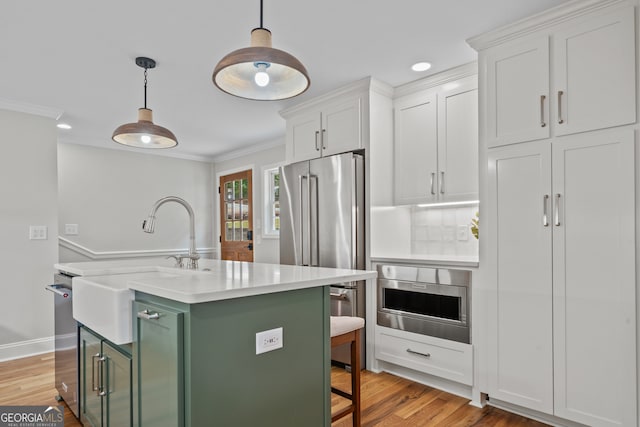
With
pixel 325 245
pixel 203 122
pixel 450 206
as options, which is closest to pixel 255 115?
pixel 203 122

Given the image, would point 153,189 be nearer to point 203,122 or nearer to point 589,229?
point 203,122

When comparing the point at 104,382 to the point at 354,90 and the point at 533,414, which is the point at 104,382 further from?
the point at 354,90

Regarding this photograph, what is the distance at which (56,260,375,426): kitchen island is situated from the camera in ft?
4.14

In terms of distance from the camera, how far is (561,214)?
7.02 ft

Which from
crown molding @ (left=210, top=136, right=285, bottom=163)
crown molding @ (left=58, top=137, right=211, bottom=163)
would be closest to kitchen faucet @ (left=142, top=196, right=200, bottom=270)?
crown molding @ (left=210, top=136, right=285, bottom=163)

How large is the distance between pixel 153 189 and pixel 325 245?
10.8ft

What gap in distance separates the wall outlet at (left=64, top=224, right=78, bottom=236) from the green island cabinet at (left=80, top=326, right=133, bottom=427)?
10.1ft

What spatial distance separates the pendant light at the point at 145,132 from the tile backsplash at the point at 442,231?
2129 millimetres

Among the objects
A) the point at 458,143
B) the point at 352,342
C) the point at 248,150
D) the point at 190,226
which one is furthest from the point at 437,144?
the point at 248,150

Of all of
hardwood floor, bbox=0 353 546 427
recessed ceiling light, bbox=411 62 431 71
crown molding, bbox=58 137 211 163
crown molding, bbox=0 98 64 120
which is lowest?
hardwood floor, bbox=0 353 546 427

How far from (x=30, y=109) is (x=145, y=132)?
2193mm

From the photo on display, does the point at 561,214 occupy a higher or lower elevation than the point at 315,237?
higher

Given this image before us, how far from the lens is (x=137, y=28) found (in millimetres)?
2270

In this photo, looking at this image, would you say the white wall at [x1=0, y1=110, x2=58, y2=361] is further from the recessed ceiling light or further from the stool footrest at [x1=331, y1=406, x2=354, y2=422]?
the recessed ceiling light
